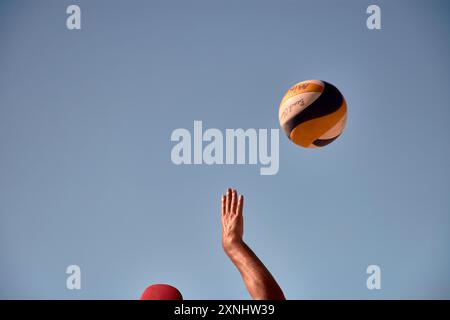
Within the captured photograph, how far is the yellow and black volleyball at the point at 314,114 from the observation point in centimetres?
594

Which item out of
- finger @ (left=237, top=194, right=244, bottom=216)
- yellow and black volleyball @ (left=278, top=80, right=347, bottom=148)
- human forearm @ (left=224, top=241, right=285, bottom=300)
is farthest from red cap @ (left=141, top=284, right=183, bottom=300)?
yellow and black volleyball @ (left=278, top=80, right=347, bottom=148)

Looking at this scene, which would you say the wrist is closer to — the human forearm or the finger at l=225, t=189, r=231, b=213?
the human forearm

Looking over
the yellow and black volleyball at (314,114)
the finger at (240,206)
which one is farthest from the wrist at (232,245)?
the yellow and black volleyball at (314,114)

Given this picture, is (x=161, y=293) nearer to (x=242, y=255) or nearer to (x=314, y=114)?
(x=242, y=255)

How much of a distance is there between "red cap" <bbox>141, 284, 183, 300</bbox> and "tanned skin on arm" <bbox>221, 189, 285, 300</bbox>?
29cm

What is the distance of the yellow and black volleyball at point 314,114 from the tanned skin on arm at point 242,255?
11.2 feet

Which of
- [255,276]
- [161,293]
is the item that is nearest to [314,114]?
→ [255,276]

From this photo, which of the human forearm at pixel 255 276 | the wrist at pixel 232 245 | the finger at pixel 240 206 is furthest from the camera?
the finger at pixel 240 206

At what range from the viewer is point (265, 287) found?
Answer: 184 cm

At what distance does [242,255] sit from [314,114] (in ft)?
13.5

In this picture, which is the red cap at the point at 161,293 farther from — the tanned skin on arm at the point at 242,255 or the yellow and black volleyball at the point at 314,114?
the yellow and black volleyball at the point at 314,114
